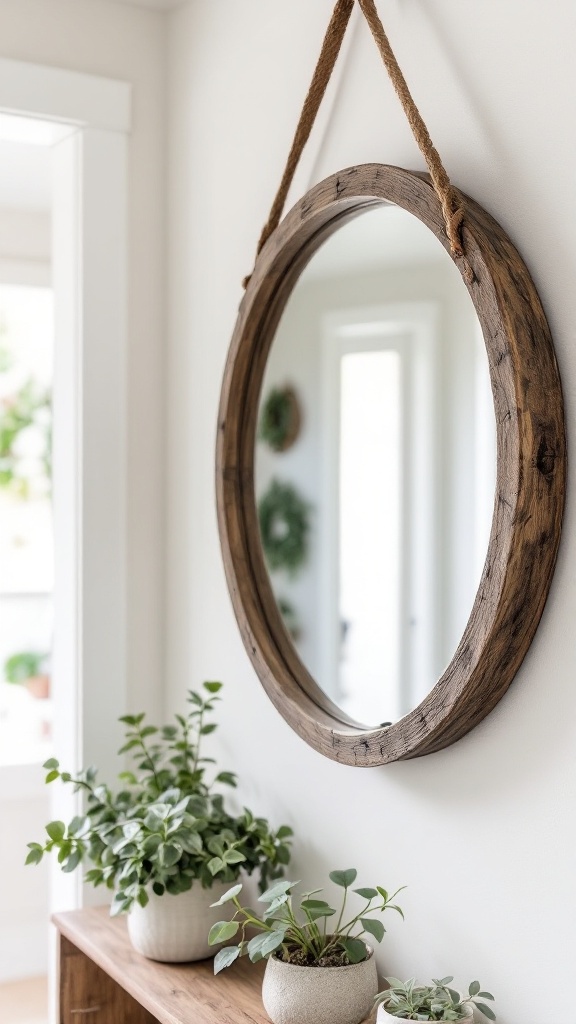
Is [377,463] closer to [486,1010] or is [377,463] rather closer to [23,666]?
[486,1010]

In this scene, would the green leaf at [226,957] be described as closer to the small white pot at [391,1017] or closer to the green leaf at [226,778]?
the small white pot at [391,1017]

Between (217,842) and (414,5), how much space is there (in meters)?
1.28

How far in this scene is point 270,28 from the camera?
1867mm

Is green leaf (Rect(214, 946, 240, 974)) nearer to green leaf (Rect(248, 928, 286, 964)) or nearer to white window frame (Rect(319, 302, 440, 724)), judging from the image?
green leaf (Rect(248, 928, 286, 964))

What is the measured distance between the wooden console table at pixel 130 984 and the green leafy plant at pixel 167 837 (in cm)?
11

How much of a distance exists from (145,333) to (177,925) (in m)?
1.15

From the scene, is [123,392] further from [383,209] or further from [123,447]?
[383,209]

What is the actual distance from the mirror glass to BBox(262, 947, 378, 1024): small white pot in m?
0.34

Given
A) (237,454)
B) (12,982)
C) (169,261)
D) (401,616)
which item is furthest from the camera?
(12,982)

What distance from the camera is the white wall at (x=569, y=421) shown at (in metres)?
1.26

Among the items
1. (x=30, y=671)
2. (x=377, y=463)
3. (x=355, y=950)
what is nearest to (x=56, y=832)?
(x=355, y=950)

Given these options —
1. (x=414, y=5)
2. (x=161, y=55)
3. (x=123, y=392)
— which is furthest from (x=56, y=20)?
(x=414, y=5)

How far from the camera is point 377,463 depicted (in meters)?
1.55

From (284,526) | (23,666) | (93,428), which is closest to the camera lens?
(284,526)
